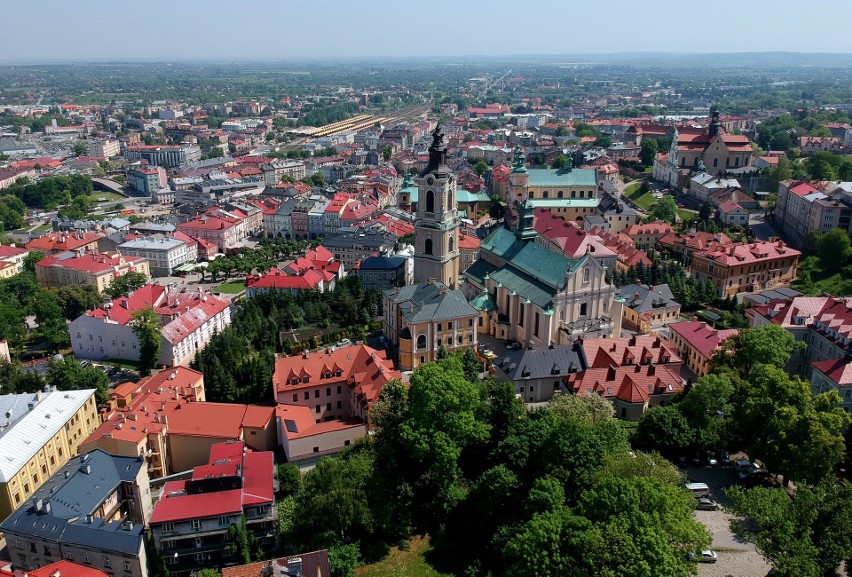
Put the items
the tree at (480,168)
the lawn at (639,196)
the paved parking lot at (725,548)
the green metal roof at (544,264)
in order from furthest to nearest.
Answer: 1. the tree at (480,168)
2. the lawn at (639,196)
3. the green metal roof at (544,264)
4. the paved parking lot at (725,548)

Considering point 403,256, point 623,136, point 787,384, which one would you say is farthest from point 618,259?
point 623,136

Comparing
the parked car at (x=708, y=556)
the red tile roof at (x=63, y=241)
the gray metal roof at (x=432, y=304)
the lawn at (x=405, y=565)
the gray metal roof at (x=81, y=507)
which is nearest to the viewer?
the parked car at (x=708, y=556)

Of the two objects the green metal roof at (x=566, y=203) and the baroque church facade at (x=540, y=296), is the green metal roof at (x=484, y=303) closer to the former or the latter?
the baroque church facade at (x=540, y=296)

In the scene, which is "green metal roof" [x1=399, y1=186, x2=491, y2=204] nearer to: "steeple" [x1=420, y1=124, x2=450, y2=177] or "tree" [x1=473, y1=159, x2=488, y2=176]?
"tree" [x1=473, y1=159, x2=488, y2=176]

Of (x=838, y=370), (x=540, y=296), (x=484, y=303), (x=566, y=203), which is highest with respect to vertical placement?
(x=566, y=203)

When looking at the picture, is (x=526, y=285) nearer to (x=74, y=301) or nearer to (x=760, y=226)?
(x=74, y=301)

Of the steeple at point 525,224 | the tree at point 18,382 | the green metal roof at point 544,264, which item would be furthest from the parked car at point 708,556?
the tree at point 18,382

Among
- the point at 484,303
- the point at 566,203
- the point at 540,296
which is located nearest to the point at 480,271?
the point at 484,303
